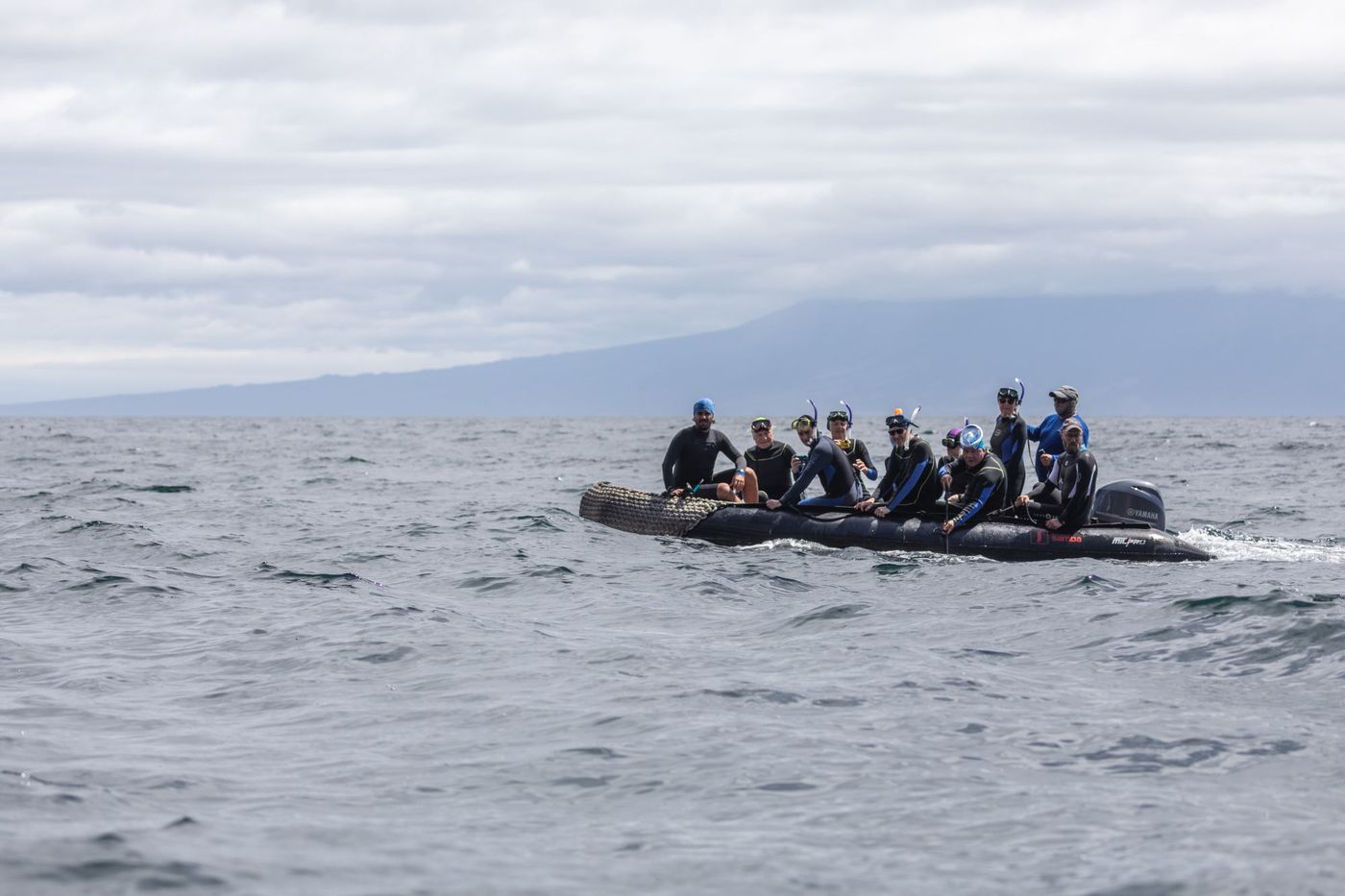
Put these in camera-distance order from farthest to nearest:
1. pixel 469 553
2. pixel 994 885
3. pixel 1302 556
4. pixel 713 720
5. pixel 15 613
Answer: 1. pixel 469 553
2. pixel 1302 556
3. pixel 15 613
4. pixel 713 720
5. pixel 994 885

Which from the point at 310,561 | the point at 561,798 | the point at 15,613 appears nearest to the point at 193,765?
the point at 561,798

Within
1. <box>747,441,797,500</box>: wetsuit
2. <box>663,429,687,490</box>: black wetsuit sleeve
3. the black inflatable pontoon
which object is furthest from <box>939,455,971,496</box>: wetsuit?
<box>663,429,687,490</box>: black wetsuit sleeve

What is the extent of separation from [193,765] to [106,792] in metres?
0.64

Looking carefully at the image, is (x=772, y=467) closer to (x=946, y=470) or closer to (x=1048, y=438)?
(x=946, y=470)

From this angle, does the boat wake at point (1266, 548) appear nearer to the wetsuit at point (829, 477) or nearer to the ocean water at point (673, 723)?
the ocean water at point (673, 723)

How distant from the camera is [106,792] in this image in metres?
7.75

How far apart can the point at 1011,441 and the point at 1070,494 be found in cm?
155

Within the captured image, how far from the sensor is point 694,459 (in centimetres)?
2023

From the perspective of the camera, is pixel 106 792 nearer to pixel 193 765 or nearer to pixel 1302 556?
pixel 193 765

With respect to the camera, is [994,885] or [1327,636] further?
[1327,636]

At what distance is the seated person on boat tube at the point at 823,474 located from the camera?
17.8 meters

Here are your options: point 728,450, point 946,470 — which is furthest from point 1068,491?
point 728,450

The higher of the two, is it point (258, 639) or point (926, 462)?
point (926, 462)

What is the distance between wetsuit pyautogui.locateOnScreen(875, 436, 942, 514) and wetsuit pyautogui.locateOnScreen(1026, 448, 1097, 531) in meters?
1.26
